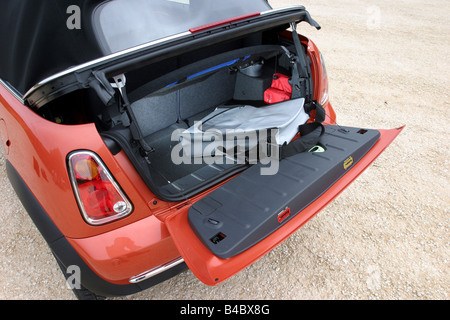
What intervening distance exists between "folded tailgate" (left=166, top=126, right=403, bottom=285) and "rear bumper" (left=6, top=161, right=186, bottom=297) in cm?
14

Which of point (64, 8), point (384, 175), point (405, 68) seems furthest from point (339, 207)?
point (405, 68)

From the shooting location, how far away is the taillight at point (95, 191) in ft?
4.57

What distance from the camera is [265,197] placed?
5.36 feet

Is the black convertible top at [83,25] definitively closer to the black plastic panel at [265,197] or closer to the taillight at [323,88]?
the taillight at [323,88]

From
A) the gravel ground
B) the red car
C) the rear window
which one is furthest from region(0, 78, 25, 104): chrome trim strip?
the gravel ground

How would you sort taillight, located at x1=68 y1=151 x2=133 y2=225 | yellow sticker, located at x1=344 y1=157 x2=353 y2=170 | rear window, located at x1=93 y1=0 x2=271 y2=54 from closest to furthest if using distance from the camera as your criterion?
taillight, located at x1=68 y1=151 x2=133 y2=225
rear window, located at x1=93 y1=0 x2=271 y2=54
yellow sticker, located at x1=344 y1=157 x2=353 y2=170

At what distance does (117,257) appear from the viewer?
4.76 ft

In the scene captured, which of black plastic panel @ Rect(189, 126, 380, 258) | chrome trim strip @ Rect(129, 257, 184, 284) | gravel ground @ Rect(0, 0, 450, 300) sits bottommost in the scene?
gravel ground @ Rect(0, 0, 450, 300)

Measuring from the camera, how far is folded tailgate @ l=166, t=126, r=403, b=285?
142cm

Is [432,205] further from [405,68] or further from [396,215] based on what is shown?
[405,68]

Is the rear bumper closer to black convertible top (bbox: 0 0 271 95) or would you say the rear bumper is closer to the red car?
the red car

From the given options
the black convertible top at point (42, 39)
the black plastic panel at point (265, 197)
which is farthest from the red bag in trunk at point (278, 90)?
the black convertible top at point (42, 39)

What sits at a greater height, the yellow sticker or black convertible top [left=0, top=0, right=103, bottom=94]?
black convertible top [left=0, top=0, right=103, bottom=94]
